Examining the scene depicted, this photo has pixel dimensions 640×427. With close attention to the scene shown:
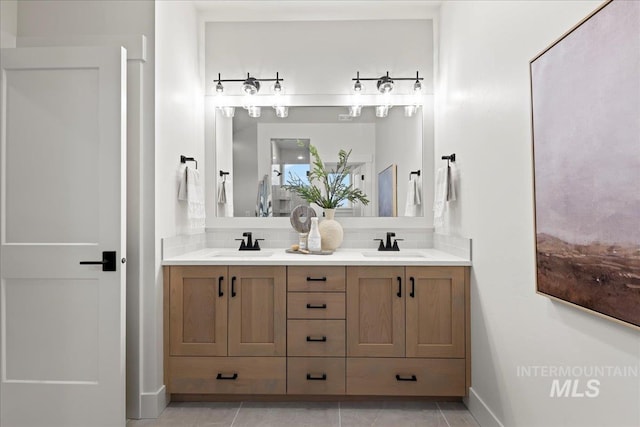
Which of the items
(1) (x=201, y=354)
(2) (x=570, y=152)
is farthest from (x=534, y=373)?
(1) (x=201, y=354)

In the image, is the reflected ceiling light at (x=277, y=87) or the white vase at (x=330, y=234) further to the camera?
the reflected ceiling light at (x=277, y=87)

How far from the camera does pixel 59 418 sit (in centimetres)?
195

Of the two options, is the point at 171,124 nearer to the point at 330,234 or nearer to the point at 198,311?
the point at 198,311

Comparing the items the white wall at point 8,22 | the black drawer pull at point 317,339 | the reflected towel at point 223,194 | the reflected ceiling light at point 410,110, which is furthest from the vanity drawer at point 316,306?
the white wall at point 8,22

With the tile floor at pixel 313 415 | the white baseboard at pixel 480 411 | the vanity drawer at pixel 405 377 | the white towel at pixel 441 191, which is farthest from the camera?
the white towel at pixel 441 191

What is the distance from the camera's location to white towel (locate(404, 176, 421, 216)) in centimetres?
293

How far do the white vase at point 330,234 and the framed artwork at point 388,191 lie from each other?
0.43 metres

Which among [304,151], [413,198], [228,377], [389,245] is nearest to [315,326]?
[228,377]

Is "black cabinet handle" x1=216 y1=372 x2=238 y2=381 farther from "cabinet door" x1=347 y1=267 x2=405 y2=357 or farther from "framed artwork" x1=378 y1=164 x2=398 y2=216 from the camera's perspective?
"framed artwork" x1=378 y1=164 x2=398 y2=216

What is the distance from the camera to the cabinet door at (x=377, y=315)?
2234 mm

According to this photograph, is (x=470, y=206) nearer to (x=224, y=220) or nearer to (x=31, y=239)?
(x=224, y=220)

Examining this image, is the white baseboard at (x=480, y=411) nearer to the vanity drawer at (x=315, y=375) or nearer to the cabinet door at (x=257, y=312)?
the vanity drawer at (x=315, y=375)

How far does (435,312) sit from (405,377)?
Answer: 0.43 meters

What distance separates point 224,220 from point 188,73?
3.70 feet
